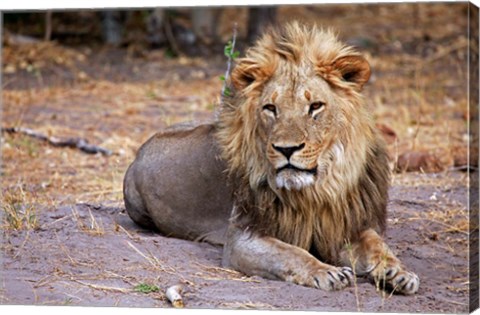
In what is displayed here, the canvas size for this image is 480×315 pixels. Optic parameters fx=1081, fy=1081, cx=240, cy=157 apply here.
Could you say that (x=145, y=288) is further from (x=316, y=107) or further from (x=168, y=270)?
(x=316, y=107)

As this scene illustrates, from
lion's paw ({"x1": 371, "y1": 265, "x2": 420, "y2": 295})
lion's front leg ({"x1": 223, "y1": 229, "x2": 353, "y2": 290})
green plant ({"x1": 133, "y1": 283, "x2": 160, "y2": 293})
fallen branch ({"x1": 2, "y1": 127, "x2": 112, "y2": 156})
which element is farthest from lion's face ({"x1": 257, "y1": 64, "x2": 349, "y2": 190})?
fallen branch ({"x1": 2, "y1": 127, "x2": 112, "y2": 156})

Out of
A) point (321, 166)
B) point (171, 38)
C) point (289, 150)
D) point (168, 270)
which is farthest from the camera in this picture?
point (171, 38)

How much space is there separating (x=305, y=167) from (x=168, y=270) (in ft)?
2.25

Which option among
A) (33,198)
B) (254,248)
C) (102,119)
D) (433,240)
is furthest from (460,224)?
(102,119)

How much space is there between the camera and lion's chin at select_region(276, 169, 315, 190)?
11.7 feet

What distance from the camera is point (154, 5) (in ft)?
13.2

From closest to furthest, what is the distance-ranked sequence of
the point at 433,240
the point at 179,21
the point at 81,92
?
the point at 433,240
the point at 81,92
the point at 179,21

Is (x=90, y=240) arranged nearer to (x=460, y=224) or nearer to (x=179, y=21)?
(x=460, y=224)

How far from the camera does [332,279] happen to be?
11.8 ft

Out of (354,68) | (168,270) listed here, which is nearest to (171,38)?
(168,270)

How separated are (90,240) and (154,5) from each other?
94cm

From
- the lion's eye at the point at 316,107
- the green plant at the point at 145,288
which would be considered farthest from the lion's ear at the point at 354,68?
the green plant at the point at 145,288

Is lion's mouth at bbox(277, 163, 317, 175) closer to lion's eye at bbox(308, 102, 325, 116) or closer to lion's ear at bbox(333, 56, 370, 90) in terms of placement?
lion's eye at bbox(308, 102, 325, 116)

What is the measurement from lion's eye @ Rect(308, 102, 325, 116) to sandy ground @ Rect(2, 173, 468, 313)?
1.94 ft
